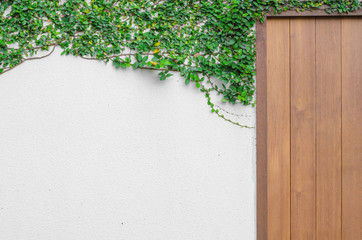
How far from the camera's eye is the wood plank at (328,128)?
1333 mm

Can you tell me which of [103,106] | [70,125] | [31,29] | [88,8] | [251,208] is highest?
[88,8]

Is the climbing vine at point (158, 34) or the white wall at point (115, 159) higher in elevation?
the climbing vine at point (158, 34)

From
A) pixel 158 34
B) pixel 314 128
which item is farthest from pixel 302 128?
pixel 158 34

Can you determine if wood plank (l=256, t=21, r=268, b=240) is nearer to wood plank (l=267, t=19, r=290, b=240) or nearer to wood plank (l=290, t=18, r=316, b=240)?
wood plank (l=267, t=19, r=290, b=240)

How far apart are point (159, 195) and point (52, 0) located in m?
1.23

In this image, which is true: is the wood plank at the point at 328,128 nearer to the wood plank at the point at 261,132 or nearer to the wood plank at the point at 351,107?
the wood plank at the point at 351,107

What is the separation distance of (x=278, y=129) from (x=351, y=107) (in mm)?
454

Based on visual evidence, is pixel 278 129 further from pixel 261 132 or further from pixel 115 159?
pixel 115 159

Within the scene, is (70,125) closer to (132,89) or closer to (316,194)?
(132,89)

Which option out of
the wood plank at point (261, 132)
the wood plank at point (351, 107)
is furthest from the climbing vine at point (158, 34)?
the wood plank at point (351, 107)

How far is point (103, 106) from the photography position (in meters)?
1.27

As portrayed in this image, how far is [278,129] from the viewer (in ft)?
4.39

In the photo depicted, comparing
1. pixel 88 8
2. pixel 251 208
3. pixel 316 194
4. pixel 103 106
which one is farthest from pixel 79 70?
pixel 316 194

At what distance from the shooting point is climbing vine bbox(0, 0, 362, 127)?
122 centimetres
